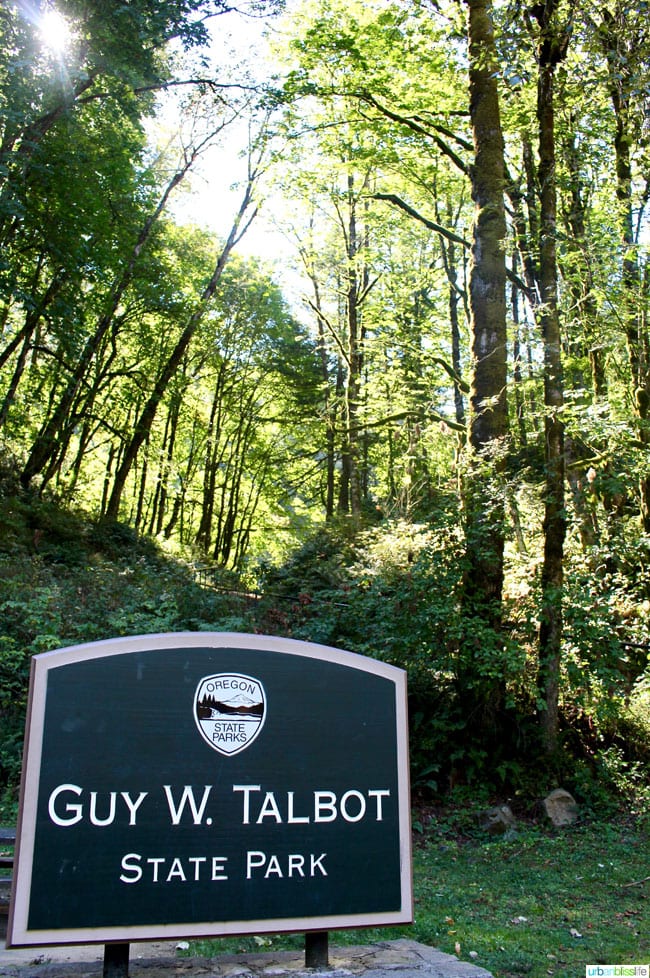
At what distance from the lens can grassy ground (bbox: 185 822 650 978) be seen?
15.5 feet

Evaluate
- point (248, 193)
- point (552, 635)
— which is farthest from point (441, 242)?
point (552, 635)

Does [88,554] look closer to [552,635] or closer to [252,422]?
[552,635]

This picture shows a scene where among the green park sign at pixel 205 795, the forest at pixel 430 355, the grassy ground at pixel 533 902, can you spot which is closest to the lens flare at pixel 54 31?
the forest at pixel 430 355

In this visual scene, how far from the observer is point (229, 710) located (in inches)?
141

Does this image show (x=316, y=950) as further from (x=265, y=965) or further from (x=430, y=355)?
(x=430, y=355)

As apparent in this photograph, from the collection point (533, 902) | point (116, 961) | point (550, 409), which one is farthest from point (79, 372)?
point (116, 961)

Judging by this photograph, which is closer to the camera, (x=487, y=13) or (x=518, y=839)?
(x=518, y=839)

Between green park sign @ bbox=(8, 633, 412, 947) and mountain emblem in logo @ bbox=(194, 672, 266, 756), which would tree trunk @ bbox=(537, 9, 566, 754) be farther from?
mountain emblem in logo @ bbox=(194, 672, 266, 756)

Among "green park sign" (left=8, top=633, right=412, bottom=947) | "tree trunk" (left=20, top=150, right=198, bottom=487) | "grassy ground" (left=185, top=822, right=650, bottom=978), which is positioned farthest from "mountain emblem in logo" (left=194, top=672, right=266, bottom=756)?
"tree trunk" (left=20, top=150, right=198, bottom=487)

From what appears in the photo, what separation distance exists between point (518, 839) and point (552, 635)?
2.33m

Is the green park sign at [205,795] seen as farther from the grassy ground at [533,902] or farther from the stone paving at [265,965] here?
the grassy ground at [533,902]

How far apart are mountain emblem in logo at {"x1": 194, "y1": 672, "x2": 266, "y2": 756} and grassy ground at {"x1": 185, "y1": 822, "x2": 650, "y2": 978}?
189 cm

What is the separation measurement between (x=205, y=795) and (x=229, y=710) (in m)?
0.37

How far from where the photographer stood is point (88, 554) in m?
17.8
